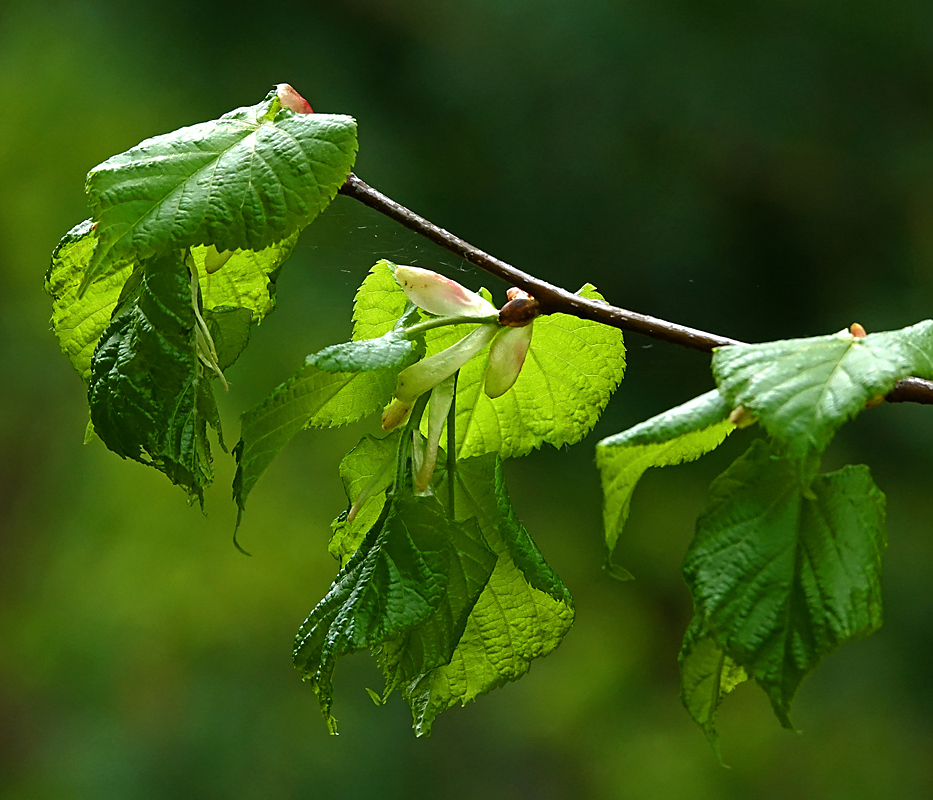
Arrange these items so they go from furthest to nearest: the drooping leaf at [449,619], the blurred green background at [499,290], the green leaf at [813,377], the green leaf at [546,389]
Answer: the blurred green background at [499,290], the green leaf at [546,389], the drooping leaf at [449,619], the green leaf at [813,377]

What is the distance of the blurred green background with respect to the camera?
2.07 meters

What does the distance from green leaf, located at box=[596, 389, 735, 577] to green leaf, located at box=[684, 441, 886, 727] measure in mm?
26

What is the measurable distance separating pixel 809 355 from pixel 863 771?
6.59 feet

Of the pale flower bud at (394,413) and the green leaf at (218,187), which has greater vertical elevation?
Result: the green leaf at (218,187)

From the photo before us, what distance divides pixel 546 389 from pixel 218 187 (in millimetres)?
219

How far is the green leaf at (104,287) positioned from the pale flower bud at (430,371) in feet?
0.29

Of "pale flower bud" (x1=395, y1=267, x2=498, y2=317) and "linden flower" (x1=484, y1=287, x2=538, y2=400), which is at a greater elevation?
"pale flower bud" (x1=395, y1=267, x2=498, y2=317)

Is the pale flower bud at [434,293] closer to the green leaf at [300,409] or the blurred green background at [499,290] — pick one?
the green leaf at [300,409]

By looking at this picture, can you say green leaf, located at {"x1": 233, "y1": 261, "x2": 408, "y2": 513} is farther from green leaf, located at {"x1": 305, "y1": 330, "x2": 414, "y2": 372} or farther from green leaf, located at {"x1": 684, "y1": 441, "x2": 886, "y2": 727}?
green leaf, located at {"x1": 684, "y1": 441, "x2": 886, "y2": 727}

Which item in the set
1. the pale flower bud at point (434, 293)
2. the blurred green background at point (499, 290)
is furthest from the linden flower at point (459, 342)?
the blurred green background at point (499, 290)

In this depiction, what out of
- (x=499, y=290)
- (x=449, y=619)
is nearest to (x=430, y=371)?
(x=449, y=619)

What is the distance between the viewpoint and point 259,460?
41 centimetres

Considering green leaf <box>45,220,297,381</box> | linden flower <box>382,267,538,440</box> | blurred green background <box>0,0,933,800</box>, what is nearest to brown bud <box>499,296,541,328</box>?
linden flower <box>382,267,538,440</box>

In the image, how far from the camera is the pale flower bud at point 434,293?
18.3 inches
